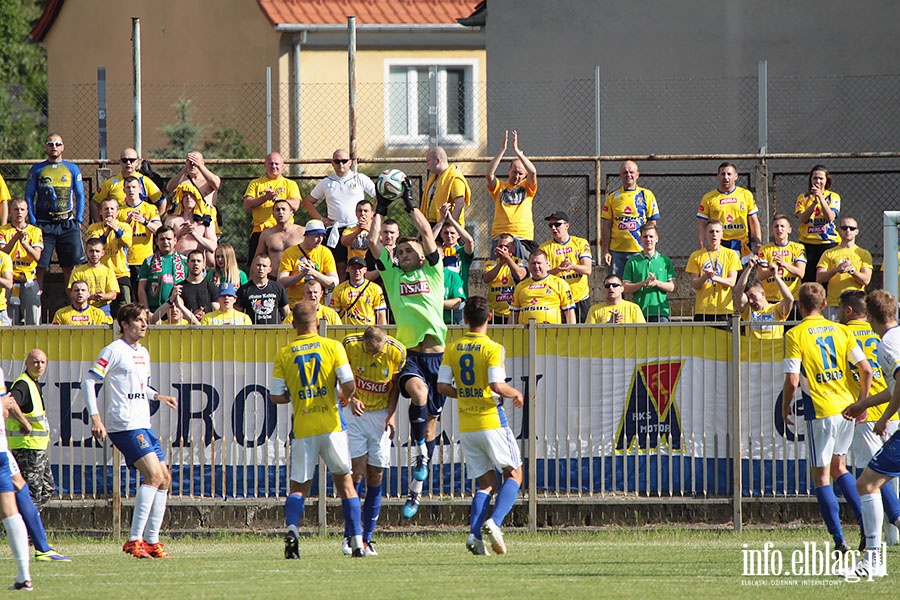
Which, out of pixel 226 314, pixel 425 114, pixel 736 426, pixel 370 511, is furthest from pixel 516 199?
pixel 425 114

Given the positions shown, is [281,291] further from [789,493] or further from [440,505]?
[789,493]

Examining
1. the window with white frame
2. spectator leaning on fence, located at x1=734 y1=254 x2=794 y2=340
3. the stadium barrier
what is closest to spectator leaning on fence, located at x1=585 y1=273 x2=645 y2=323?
the stadium barrier

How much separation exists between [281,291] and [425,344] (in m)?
3.35

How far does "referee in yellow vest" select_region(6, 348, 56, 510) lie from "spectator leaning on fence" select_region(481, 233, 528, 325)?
16.5 feet

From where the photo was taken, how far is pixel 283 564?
1085 cm

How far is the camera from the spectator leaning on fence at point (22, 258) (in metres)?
16.2

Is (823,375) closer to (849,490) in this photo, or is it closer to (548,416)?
(849,490)

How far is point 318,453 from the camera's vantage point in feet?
36.5

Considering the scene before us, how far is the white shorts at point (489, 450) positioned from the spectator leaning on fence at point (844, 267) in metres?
5.60

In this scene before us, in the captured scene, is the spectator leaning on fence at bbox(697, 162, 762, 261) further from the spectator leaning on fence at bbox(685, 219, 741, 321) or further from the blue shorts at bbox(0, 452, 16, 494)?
the blue shorts at bbox(0, 452, 16, 494)

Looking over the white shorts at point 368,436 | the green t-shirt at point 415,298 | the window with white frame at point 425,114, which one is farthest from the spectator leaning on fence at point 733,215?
the window with white frame at point 425,114

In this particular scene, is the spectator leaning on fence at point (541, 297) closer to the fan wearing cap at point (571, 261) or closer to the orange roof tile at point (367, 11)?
the fan wearing cap at point (571, 261)

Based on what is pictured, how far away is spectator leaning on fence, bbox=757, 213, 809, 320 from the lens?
51.0 ft

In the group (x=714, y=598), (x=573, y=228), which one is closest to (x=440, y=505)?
(x=714, y=598)
